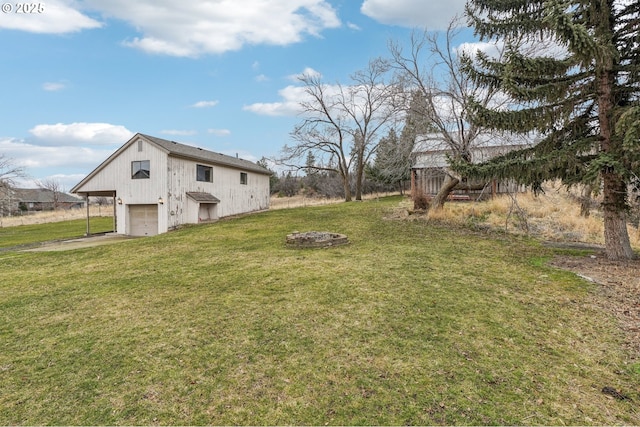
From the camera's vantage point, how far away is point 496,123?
728cm

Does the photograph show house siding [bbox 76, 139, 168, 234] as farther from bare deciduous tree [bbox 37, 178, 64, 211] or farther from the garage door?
bare deciduous tree [bbox 37, 178, 64, 211]

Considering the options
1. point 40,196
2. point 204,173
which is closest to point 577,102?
point 204,173

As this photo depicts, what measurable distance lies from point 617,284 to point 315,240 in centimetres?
687

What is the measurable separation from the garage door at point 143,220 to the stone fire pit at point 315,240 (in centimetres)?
1178

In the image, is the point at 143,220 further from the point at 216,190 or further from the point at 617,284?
the point at 617,284

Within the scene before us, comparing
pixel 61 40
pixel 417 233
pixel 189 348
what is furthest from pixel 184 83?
pixel 189 348

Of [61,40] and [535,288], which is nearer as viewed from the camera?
[535,288]

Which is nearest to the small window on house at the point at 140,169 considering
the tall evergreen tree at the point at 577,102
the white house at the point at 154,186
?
the white house at the point at 154,186

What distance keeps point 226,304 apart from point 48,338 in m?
2.39

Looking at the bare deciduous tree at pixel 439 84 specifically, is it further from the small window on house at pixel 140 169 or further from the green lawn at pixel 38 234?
the green lawn at pixel 38 234

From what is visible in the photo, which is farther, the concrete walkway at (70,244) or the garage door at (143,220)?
the garage door at (143,220)

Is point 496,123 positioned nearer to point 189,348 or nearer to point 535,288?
point 535,288

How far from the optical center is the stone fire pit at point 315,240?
32.0 ft

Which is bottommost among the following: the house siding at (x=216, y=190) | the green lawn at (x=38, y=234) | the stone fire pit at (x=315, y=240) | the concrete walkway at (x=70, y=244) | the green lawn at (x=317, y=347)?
the green lawn at (x=38, y=234)
